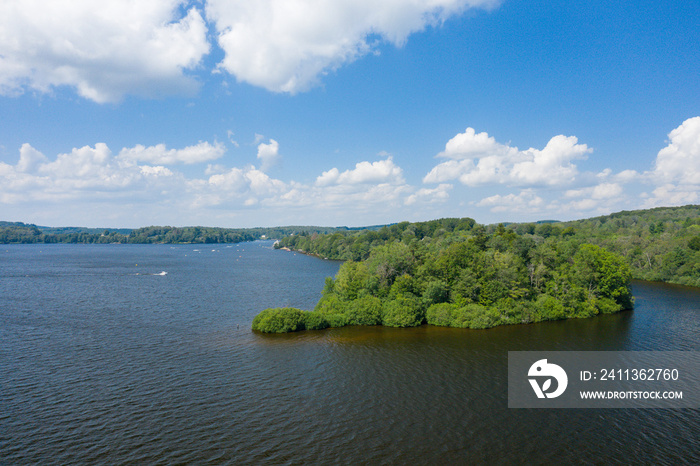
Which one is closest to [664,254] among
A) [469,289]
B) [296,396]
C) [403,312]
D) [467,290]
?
[469,289]

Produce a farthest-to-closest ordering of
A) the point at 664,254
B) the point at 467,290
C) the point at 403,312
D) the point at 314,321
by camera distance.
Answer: the point at 664,254
the point at 467,290
the point at 403,312
the point at 314,321

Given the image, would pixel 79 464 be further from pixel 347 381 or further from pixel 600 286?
pixel 600 286

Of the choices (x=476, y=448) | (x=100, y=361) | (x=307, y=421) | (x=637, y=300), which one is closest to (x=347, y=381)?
(x=307, y=421)

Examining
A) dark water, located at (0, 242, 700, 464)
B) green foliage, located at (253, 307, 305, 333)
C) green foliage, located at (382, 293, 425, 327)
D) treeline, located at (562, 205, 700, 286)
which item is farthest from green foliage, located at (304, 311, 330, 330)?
treeline, located at (562, 205, 700, 286)

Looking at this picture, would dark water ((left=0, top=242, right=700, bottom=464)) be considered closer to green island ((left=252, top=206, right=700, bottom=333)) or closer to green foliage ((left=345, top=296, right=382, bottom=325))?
green foliage ((left=345, top=296, right=382, bottom=325))

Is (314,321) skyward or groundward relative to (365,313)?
groundward
